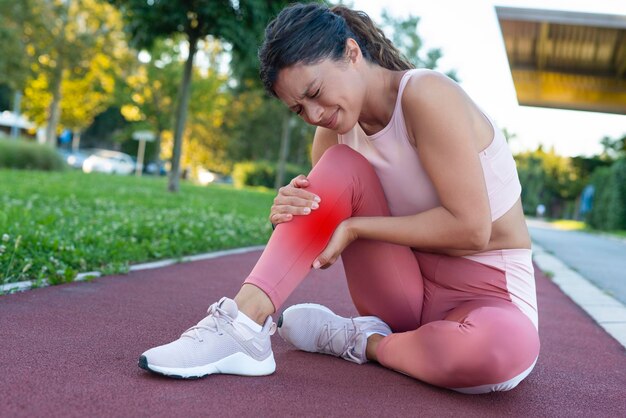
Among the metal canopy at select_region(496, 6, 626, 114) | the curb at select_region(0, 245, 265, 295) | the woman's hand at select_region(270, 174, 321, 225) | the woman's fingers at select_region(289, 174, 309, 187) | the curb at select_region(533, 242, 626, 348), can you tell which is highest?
the metal canopy at select_region(496, 6, 626, 114)

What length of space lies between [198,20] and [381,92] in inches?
501

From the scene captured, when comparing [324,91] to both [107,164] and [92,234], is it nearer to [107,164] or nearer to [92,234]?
[92,234]

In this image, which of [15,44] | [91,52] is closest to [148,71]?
[91,52]

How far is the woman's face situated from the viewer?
237 cm

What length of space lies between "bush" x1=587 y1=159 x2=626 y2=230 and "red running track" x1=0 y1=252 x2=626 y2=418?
22.8 meters

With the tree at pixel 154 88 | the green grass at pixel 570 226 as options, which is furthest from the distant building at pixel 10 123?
the green grass at pixel 570 226

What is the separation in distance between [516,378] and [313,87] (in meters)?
1.18

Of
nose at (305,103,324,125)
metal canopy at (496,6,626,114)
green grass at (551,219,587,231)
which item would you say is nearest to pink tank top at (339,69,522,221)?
nose at (305,103,324,125)

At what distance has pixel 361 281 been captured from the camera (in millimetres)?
2779

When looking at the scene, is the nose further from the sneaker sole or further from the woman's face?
the sneaker sole

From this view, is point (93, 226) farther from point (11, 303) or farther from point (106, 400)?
point (106, 400)

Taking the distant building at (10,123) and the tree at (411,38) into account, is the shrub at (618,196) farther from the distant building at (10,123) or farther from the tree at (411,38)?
the distant building at (10,123)

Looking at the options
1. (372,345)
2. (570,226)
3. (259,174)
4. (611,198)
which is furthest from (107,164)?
(372,345)

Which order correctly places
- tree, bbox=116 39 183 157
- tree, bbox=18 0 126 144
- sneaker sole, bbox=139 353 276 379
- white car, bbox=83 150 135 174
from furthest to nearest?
white car, bbox=83 150 135 174
tree, bbox=116 39 183 157
tree, bbox=18 0 126 144
sneaker sole, bbox=139 353 276 379
